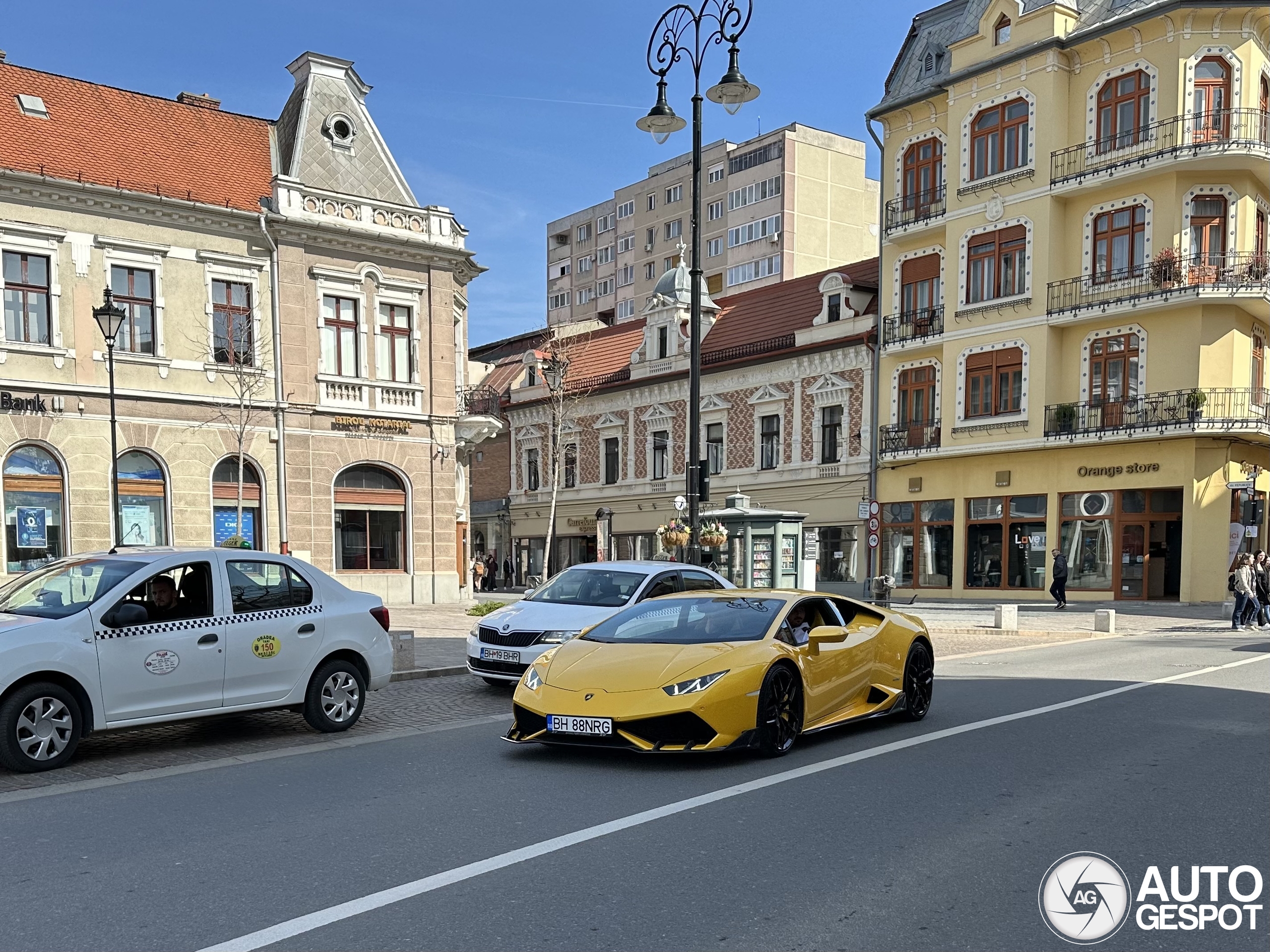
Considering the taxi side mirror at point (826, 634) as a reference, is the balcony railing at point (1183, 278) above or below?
above

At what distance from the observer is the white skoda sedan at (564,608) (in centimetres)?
1185

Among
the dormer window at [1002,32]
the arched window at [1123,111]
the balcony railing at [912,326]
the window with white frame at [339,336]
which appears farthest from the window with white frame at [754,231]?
the window with white frame at [339,336]

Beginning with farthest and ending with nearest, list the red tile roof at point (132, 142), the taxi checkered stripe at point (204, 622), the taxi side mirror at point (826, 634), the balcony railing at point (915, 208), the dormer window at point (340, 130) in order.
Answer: the balcony railing at point (915, 208) < the dormer window at point (340, 130) < the red tile roof at point (132, 142) < the taxi side mirror at point (826, 634) < the taxi checkered stripe at point (204, 622)

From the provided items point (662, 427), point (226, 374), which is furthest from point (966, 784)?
point (662, 427)

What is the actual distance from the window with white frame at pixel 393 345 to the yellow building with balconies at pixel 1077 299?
16644 millimetres

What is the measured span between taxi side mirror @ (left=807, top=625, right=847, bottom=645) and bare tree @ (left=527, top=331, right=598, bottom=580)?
3956 cm

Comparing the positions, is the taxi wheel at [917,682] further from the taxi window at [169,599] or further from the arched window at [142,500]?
the arched window at [142,500]

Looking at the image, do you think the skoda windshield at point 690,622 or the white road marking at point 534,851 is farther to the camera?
the skoda windshield at point 690,622

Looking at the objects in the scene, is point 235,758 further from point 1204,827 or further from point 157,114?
point 157,114

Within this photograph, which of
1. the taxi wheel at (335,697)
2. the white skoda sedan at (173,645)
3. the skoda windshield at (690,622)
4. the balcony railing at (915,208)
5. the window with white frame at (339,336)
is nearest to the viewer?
the white skoda sedan at (173,645)

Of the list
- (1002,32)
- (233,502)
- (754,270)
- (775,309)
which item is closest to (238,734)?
(233,502)

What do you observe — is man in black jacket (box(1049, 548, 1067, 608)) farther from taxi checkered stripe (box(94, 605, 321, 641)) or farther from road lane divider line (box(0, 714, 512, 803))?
taxi checkered stripe (box(94, 605, 321, 641))

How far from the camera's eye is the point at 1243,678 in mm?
13328

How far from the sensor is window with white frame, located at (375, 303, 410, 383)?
30.0m
